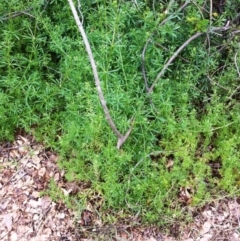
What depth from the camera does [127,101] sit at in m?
3.35

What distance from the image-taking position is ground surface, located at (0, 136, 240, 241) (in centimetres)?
333

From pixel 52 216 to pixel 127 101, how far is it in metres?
1.15

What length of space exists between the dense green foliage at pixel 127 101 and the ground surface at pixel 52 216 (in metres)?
0.15

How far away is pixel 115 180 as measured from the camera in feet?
10.9

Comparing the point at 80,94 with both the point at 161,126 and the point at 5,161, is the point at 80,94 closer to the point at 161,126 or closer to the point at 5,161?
the point at 161,126

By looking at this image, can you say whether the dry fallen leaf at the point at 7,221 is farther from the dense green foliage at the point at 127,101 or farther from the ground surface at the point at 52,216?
the dense green foliage at the point at 127,101

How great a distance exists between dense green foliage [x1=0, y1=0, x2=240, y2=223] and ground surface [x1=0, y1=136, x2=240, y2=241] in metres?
0.15

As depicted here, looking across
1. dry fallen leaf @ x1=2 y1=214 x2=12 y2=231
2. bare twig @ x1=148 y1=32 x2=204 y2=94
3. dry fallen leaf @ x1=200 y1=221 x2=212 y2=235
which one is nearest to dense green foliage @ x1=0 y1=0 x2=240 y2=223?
bare twig @ x1=148 y1=32 x2=204 y2=94

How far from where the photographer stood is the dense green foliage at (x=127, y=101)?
337 centimetres

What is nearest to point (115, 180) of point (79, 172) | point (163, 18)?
point (79, 172)

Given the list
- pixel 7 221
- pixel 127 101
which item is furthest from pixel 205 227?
pixel 7 221

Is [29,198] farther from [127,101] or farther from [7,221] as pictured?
[127,101]

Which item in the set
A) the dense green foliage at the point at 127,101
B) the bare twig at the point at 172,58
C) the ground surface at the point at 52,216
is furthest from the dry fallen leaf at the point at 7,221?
the bare twig at the point at 172,58

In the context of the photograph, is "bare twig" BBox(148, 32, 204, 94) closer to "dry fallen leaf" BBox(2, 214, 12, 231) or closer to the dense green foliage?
the dense green foliage
